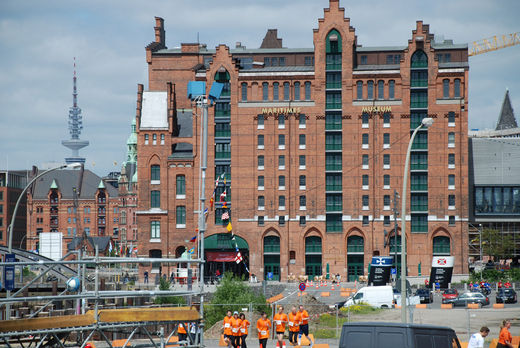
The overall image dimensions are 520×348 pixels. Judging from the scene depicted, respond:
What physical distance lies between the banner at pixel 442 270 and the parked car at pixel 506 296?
807 centimetres

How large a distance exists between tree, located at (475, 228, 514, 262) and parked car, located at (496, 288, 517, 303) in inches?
1393

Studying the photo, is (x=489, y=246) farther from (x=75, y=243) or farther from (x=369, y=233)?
(x=75, y=243)

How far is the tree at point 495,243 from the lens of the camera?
334 feet

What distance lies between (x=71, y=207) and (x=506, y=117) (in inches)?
3628

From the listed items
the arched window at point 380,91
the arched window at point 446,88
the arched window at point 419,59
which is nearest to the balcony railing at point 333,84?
the arched window at point 380,91

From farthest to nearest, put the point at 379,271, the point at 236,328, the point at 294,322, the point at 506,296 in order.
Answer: the point at 379,271
the point at 506,296
the point at 294,322
the point at 236,328

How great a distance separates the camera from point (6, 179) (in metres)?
174

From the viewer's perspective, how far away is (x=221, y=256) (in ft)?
319

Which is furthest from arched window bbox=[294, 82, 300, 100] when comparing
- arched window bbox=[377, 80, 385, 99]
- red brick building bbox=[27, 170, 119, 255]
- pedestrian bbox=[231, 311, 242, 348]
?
red brick building bbox=[27, 170, 119, 255]

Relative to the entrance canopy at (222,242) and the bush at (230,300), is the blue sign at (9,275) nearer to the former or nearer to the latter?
the bush at (230,300)

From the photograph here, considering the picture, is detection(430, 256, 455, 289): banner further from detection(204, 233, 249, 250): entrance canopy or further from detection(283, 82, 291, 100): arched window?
detection(283, 82, 291, 100): arched window

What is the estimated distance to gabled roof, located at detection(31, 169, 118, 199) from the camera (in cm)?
18000

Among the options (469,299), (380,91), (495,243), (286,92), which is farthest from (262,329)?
(495,243)

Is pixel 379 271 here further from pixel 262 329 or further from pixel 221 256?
pixel 262 329
